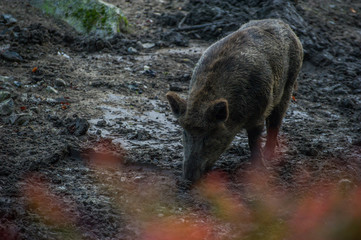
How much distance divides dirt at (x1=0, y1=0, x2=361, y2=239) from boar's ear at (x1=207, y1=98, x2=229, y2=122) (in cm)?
88

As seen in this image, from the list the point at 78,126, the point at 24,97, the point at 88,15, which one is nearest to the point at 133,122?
the point at 78,126

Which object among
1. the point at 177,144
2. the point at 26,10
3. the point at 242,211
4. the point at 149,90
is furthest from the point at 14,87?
the point at 242,211

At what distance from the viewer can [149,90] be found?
7348 millimetres

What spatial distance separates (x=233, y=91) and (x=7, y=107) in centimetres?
309

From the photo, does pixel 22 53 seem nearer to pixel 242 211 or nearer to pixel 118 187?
pixel 118 187

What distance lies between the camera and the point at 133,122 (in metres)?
6.23

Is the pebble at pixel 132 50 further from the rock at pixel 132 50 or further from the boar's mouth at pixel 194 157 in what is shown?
the boar's mouth at pixel 194 157

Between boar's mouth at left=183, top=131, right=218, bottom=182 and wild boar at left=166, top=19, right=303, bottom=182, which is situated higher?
wild boar at left=166, top=19, right=303, bottom=182

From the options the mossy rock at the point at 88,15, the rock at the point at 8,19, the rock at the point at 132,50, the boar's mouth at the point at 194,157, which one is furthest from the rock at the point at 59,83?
the boar's mouth at the point at 194,157

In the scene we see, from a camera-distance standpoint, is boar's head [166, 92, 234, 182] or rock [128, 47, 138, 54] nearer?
boar's head [166, 92, 234, 182]

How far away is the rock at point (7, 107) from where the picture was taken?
19.0 feet

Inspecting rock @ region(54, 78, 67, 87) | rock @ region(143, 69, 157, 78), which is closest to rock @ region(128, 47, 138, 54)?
rock @ region(143, 69, 157, 78)

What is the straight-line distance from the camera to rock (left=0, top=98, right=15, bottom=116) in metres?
5.78

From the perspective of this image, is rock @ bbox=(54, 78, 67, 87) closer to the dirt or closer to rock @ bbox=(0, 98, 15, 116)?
the dirt
